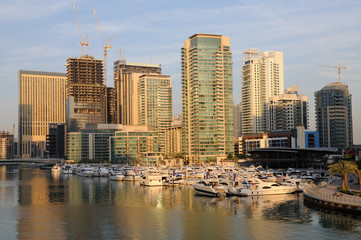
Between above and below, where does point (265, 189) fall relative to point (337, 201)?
below

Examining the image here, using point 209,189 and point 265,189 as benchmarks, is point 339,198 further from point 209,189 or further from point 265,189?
point 209,189

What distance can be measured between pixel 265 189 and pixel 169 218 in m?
41.8

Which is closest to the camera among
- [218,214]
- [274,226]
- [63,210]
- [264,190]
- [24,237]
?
[24,237]

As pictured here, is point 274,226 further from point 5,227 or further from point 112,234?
point 5,227

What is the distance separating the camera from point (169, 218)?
89.8m

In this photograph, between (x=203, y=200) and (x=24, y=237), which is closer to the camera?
(x=24, y=237)

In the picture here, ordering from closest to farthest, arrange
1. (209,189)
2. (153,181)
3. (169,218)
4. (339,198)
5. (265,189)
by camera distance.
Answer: (169,218) < (339,198) < (265,189) < (209,189) < (153,181)

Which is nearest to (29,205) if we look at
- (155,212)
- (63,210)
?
(63,210)

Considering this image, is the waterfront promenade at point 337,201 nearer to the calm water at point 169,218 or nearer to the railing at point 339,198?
the railing at point 339,198

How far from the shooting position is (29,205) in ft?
367

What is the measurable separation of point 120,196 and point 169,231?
5343 cm

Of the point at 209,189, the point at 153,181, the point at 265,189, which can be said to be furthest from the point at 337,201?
the point at 153,181

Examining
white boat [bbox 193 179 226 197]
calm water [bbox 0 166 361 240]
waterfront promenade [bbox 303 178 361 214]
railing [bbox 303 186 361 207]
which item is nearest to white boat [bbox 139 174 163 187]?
white boat [bbox 193 179 226 197]

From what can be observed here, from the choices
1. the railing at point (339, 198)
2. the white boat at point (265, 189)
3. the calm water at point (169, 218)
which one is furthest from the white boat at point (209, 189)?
the railing at point (339, 198)
